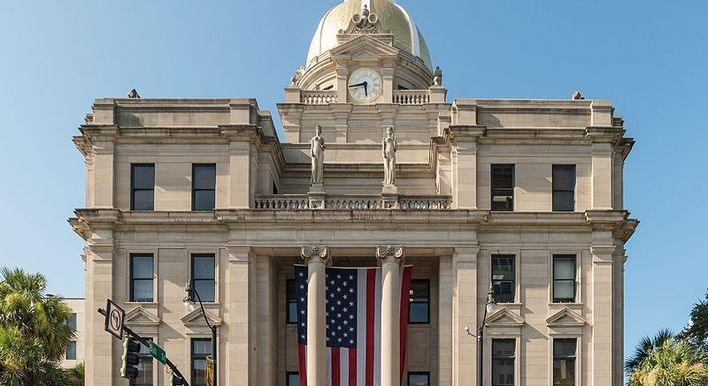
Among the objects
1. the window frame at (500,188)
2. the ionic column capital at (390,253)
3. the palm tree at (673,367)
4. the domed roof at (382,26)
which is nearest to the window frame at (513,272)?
the window frame at (500,188)

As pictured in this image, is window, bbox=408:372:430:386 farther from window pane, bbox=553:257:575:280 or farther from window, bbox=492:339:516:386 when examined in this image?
window pane, bbox=553:257:575:280

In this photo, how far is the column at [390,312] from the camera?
119ft

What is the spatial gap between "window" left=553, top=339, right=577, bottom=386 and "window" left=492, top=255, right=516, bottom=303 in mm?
2769

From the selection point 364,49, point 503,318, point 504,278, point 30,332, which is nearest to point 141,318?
point 30,332

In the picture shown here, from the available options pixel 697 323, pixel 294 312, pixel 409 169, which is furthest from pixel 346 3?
pixel 697 323

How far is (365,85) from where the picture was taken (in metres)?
51.2

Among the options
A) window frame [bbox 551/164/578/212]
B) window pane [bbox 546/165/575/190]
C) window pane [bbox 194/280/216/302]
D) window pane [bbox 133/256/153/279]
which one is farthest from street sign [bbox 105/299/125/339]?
window pane [bbox 546/165/575/190]

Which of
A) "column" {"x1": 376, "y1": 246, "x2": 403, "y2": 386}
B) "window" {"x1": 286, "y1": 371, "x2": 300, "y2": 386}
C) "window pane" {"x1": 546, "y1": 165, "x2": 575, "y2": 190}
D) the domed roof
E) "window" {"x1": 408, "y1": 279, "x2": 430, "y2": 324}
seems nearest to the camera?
"column" {"x1": 376, "y1": 246, "x2": 403, "y2": 386}

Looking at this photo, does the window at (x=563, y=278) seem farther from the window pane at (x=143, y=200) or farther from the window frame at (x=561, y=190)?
the window pane at (x=143, y=200)

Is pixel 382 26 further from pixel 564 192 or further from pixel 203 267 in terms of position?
pixel 203 267

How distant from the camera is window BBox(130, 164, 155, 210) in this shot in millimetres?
37938

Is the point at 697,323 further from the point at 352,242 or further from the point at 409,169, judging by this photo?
the point at 352,242

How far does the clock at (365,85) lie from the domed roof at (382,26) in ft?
21.7

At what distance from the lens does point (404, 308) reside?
37.6 m
